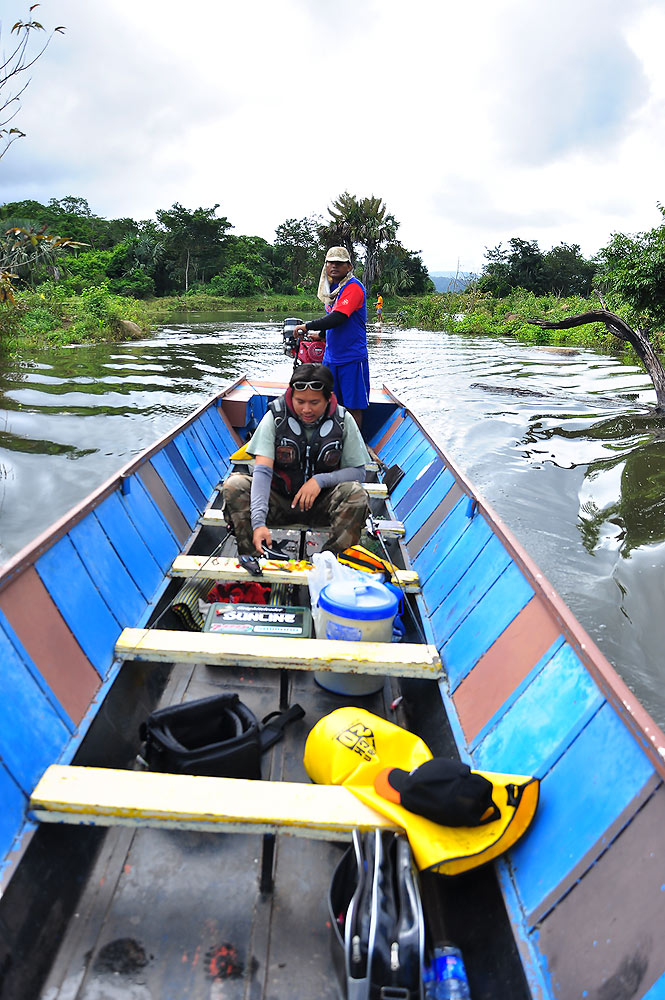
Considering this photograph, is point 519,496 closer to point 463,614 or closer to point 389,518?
point 389,518

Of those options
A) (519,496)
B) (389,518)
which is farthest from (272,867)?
(519,496)

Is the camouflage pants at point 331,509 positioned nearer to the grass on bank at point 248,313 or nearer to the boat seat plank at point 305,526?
the boat seat plank at point 305,526

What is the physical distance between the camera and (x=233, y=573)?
3.23 m

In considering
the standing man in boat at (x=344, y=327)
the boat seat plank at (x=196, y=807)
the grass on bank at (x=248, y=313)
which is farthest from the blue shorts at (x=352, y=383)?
the grass on bank at (x=248, y=313)

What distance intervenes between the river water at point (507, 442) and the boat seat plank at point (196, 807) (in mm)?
2794

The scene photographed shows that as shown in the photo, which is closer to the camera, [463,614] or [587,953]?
[587,953]

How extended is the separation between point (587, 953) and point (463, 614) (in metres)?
1.56

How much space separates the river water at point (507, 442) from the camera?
5230 mm

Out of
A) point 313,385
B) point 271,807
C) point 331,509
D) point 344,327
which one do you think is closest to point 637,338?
point 344,327

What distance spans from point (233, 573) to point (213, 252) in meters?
53.8

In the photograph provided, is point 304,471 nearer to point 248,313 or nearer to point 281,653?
point 281,653

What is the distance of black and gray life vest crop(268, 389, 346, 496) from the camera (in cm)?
351

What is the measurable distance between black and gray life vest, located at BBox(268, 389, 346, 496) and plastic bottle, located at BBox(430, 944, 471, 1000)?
2506 millimetres

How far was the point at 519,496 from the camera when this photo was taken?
739 centimetres
